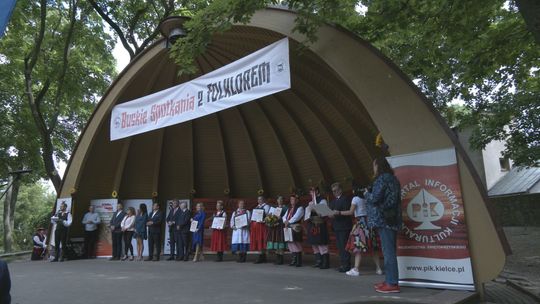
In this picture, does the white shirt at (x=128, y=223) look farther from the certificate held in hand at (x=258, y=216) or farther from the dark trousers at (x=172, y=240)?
the certificate held in hand at (x=258, y=216)

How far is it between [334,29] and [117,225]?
8.44m

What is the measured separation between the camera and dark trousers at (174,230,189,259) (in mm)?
11469

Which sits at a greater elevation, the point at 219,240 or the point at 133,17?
the point at 133,17

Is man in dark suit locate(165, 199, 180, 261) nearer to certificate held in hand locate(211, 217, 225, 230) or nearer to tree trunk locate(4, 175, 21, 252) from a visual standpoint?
certificate held in hand locate(211, 217, 225, 230)

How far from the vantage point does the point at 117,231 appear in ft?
40.4

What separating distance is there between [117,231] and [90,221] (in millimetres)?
974

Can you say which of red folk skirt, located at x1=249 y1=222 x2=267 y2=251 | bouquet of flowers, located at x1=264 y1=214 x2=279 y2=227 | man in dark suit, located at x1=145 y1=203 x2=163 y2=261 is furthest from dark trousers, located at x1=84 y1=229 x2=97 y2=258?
bouquet of flowers, located at x1=264 y1=214 x2=279 y2=227

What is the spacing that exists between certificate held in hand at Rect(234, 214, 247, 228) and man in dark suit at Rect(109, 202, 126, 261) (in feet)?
12.0

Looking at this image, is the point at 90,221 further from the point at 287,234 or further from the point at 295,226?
the point at 295,226

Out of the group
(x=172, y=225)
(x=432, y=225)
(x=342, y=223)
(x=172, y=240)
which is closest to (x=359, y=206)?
(x=342, y=223)

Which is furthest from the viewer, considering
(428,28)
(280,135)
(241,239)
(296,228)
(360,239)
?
(280,135)

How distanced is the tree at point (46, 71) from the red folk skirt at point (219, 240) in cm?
755

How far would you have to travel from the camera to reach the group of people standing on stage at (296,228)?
5.97 metres

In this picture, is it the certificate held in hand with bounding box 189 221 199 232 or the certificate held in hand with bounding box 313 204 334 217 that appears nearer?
the certificate held in hand with bounding box 313 204 334 217
